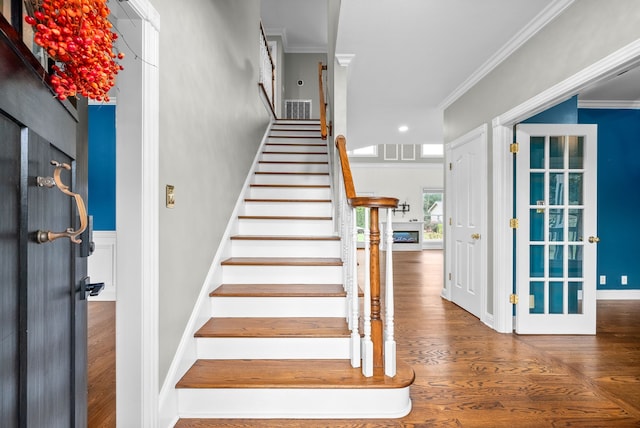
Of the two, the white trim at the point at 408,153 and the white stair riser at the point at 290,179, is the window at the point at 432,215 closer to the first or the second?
the white trim at the point at 408,153

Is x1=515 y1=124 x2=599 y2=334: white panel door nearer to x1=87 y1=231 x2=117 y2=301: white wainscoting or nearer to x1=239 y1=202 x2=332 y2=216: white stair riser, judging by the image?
x1=239 y1=202 x2=332 y2=216: white stair riser

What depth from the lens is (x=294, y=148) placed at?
451 cm

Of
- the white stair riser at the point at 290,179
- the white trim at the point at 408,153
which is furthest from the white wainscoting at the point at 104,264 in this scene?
the white trim at the point at 408,153

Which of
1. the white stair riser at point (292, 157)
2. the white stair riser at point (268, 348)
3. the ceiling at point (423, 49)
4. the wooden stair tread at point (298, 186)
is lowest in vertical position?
the white stair riser at point (268, 348)

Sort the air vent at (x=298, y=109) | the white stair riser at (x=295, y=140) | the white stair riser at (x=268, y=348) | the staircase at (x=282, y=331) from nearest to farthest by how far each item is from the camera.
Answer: the staircase at (x=282, y=331) → the white stair riser at (x=268, y=348) → the white stair riser at (x=295, y=140) → the air vent at (x=298, y=109)

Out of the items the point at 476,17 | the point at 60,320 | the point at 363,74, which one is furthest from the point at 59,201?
the point at 363,74

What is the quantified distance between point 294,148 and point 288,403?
3.39 metres

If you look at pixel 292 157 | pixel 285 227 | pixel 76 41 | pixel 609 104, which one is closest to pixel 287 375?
pixel 285 227

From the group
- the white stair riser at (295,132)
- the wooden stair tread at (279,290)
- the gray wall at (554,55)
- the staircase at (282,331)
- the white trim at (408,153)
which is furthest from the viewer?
the white trim at (408,153)

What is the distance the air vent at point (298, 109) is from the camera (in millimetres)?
7836

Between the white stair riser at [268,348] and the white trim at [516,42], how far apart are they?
2.58m

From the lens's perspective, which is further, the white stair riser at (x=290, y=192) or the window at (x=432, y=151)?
the window at (x=432, y=151)

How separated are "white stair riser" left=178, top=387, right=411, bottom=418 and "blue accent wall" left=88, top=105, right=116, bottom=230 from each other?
333cm

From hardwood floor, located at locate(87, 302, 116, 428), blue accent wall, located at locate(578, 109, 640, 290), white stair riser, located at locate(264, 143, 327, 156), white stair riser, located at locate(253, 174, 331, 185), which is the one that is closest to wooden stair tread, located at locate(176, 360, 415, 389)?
hardwood floor, located at locate(87, 302, 116, 428)
